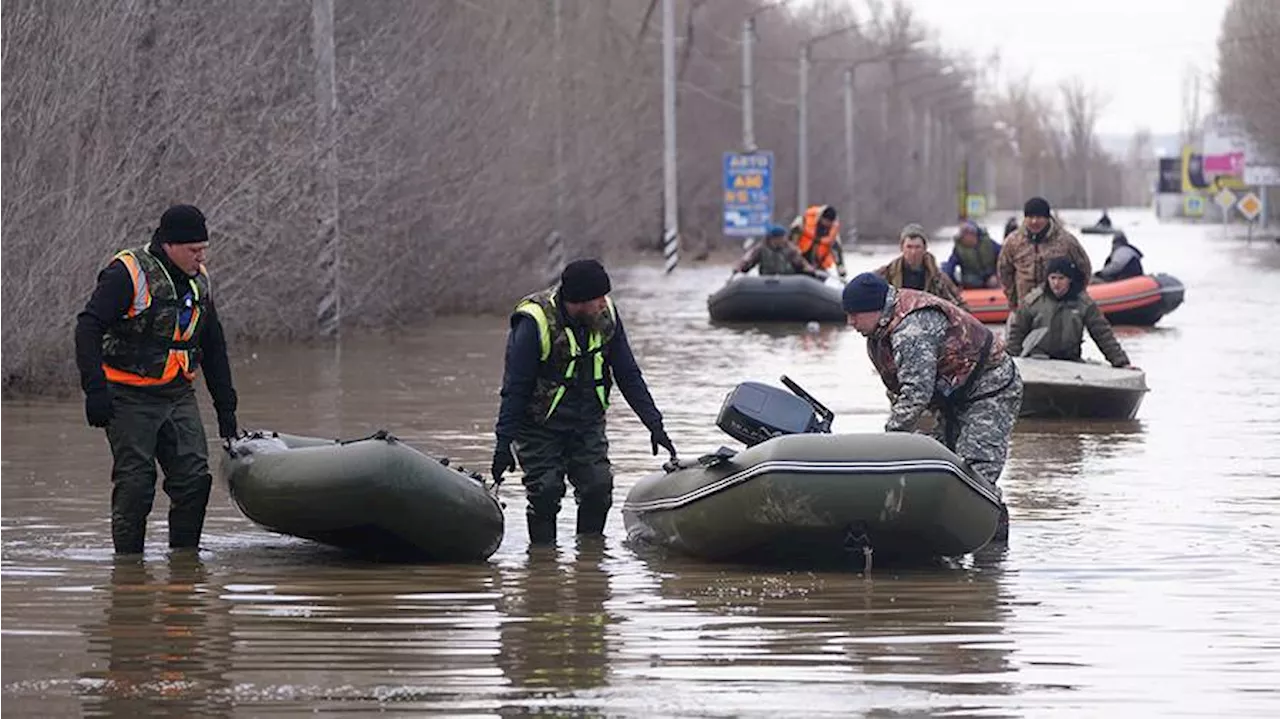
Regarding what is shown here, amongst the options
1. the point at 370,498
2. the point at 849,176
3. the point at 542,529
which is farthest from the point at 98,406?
the point at 849,176

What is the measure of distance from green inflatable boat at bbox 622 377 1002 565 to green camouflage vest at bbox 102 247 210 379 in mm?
2337

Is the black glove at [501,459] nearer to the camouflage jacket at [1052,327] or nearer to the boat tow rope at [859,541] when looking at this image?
the boat tow rope at [859,541]

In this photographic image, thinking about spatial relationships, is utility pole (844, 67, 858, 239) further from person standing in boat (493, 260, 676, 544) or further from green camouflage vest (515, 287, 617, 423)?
green camouflage vest (515, 287, 617, 423)

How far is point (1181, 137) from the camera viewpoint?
641 feet

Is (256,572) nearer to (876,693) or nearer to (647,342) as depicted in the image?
(876,693)

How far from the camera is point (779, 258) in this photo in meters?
34.8

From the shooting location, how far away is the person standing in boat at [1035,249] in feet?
62.3

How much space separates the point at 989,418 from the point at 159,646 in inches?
177

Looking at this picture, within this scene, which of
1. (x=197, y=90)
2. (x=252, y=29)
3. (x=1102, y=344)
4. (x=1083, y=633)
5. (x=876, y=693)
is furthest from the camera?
(x=252, y=29)

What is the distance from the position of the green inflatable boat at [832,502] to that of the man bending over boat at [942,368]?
0.45 m

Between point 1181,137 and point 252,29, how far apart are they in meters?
174

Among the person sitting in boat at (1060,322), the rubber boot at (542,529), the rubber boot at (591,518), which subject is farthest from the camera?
the person sitting in boat at (1060,322)

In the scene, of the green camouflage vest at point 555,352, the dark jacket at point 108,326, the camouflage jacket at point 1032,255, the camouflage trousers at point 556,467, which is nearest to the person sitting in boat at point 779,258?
the camouflage jacket at point 1032,255

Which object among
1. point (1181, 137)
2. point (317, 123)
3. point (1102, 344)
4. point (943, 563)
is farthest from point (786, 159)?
point (1181, 137)
